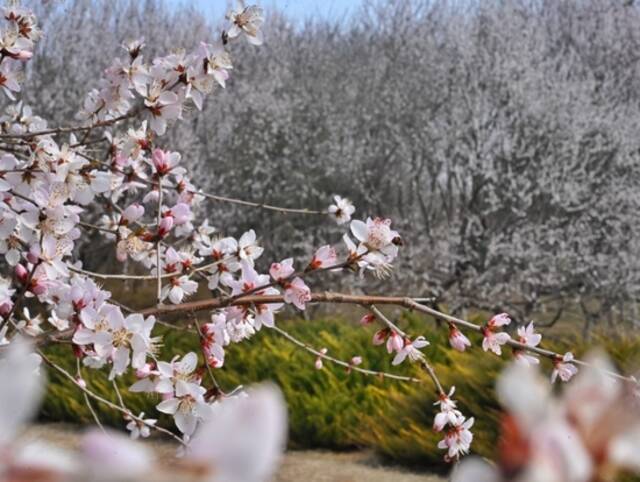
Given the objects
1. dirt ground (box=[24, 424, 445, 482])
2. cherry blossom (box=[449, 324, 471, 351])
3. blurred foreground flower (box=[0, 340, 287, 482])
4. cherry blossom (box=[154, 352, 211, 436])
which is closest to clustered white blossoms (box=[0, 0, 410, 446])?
cherry blossom (box=[154, 352, 211, 436])

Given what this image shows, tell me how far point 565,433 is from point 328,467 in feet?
18.6

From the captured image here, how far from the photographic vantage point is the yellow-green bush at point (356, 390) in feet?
18.0

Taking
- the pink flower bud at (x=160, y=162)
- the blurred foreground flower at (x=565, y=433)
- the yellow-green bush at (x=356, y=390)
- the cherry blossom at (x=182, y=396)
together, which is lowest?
the yellow-green bush at (x=356, y=390)

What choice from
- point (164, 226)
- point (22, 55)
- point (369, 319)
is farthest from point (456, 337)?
point (22, 55)

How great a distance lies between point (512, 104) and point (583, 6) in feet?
22.7

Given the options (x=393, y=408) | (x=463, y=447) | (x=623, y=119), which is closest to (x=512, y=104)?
(x=623, y=119)

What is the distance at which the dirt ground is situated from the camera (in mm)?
5398

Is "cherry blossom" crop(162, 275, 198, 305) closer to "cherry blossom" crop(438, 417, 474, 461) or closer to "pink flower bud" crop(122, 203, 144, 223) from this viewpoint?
"pink flower bud" crop(122, 203, 144, 223)

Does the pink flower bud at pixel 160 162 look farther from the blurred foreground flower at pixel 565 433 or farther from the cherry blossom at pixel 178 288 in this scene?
the blurred foreground flower at pixel 565 433

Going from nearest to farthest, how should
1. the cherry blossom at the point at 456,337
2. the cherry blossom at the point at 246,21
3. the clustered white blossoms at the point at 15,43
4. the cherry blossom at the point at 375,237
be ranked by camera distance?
the cherry blossom at the point at 375,237 < the cherry blossom at the point at 456,337 < the clustered white blossoms at the point at 15,43 < the cherry blossom at the point at 246,21

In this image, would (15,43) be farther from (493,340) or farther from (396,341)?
(493,340)

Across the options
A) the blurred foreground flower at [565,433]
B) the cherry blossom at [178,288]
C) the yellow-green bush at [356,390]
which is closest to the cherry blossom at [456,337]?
the cherry blossom at [178,288]

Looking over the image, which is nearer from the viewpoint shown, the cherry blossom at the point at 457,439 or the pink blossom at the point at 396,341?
the pink blossom at the point at 396,341

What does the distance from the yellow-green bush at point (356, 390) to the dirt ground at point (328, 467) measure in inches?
4.7
